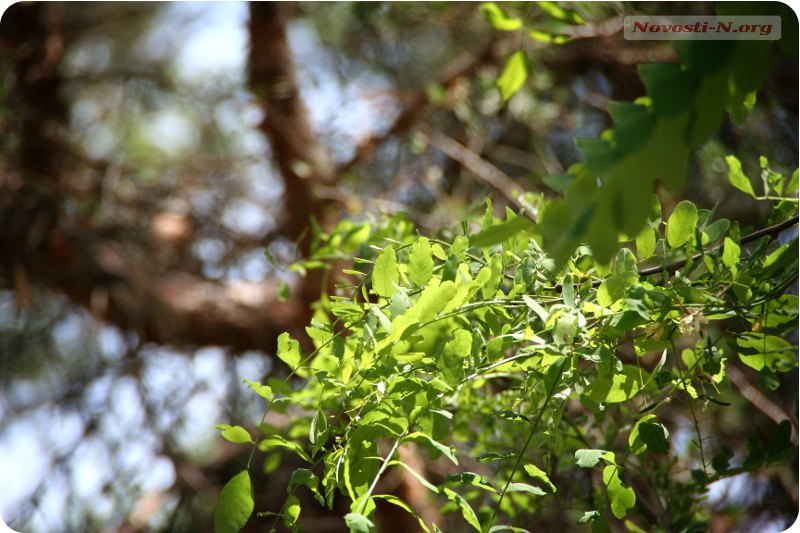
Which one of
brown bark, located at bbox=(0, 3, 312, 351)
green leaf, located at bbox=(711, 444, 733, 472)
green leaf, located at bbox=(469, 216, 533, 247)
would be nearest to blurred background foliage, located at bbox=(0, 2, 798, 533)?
brown bark, located at bbox=(0, 3, 312, 351)

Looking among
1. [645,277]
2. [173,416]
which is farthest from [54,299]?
[645,277]

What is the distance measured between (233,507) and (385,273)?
0.13m

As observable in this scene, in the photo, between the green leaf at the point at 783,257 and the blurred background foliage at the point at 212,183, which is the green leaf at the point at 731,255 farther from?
the blurred background foliage at the point at 212,183

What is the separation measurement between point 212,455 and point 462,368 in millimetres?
989

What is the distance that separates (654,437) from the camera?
0.26 meters

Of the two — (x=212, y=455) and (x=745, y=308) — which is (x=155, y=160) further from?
(x=745, y=308)

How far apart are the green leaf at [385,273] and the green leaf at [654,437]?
5.4 inches

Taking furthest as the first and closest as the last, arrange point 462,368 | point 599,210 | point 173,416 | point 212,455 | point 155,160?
point 155,160
point 212,455
point 173,416
point 462,368
point 599,210

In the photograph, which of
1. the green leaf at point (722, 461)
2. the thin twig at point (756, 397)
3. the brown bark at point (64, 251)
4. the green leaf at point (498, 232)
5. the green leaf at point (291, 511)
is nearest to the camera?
the green leaf at point (498, 232)

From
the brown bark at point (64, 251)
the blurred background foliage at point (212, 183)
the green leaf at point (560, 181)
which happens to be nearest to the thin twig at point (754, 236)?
the green leaf at point (560, 181)

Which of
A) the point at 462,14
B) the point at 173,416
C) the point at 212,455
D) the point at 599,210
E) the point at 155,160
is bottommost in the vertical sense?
the point at 212,455

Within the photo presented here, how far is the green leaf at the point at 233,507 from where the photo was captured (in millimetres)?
242

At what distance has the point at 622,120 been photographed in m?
0.15

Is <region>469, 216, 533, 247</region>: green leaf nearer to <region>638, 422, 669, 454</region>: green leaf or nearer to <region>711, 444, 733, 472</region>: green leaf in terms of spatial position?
<region>638, 422, 669, 454</region>: green leaf
